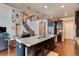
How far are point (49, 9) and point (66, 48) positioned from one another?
85 cm

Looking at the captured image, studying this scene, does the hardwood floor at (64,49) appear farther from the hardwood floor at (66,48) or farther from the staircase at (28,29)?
the staircase at (28,29)

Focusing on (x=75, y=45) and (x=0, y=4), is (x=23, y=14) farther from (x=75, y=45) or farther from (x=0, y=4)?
(x=75, y=45)

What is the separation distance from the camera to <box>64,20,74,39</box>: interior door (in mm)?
2189

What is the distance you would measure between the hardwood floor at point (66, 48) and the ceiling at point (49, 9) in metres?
0.55

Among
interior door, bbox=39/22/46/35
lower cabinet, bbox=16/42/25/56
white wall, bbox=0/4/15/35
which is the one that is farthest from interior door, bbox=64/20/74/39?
white wall, bbox=0/4/15/35

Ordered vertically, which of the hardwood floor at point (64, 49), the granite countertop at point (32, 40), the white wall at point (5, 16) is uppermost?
the white wall at point (5, 16)

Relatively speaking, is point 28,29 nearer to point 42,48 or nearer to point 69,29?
point 42,48

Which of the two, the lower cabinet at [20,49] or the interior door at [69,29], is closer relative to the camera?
the lower cabinet at [20,49]

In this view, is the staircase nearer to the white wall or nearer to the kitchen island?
the kitchen island

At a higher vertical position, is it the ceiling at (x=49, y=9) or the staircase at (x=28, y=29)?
the ceiling at (x=49, y=9)

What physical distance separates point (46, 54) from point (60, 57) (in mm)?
282

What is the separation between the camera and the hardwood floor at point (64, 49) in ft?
6.86

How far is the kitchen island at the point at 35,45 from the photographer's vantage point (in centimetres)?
208

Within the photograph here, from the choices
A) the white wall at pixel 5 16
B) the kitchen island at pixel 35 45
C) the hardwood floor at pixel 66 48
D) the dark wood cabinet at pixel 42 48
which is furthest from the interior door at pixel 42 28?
the white wall at pixel 5 16
